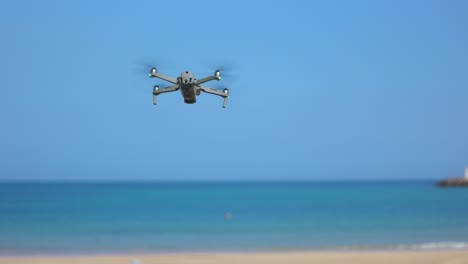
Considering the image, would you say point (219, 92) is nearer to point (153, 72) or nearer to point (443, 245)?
point (153, 72)

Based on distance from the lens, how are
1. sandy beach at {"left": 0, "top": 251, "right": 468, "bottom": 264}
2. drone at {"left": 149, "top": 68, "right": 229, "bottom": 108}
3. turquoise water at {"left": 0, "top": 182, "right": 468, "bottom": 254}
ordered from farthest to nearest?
1. turquoise water at {"left": 0, "top": 182, "right": 468, "bottom": 254}
2. sandy beach at {"left": 0, "top": 251, "right": 468, "bottom": 264}
3. drone at {"left": 149, "top": 68, "right": 229, "bottom": 108}

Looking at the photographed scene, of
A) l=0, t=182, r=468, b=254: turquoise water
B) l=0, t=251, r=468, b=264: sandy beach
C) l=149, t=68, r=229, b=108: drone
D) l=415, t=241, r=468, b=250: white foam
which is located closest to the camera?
l=149, t=68, r=229, b=108: drone

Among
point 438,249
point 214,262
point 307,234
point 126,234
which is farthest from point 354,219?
point 214,262

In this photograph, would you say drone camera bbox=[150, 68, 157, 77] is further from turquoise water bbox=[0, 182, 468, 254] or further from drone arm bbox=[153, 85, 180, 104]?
turquoise water bbox=[0, 182, 468, 254]

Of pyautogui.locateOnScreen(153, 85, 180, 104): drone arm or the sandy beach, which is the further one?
the sandy beach

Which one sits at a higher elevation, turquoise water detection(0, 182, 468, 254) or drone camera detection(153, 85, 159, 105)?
drone camera detection(153, 85, 159, 105)

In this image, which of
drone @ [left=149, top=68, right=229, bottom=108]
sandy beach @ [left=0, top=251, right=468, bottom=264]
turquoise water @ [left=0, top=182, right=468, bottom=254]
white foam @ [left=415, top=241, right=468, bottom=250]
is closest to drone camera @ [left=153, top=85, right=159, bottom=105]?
drone @ [left=149, top=68, right=229, bottom=108]

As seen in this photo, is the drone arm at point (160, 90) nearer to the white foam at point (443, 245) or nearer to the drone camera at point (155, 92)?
the drone camera at point (155, 92)

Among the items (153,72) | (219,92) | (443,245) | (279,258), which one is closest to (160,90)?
(153,72)

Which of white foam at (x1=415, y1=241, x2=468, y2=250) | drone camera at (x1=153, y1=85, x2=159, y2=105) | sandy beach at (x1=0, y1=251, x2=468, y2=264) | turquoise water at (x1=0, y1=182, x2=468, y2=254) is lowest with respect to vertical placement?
sandy beach at (x1=0, y1=251, x2=468, y2=264)

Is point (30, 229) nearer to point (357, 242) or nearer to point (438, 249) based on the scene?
point (357, 242)
